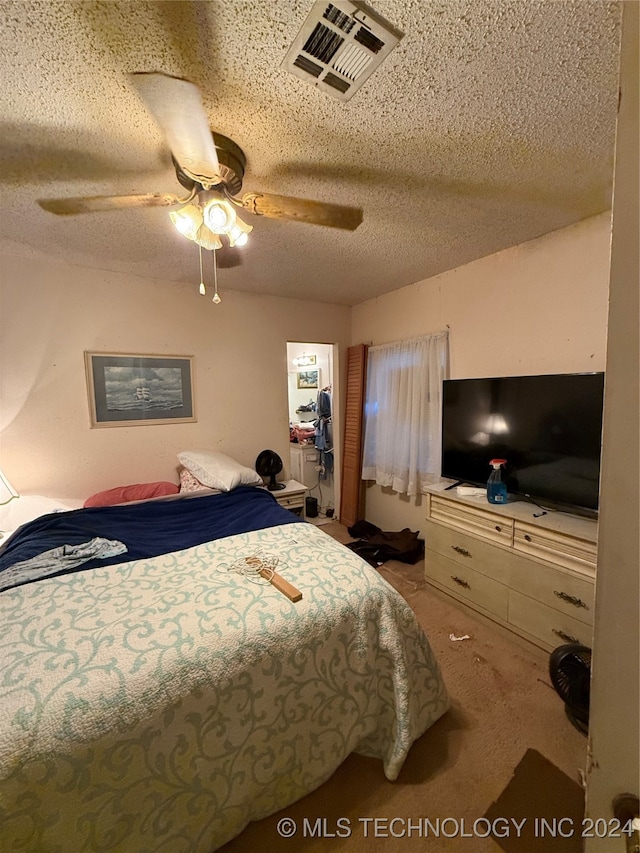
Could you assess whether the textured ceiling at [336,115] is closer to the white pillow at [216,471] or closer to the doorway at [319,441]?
the white pillow at [216,471]

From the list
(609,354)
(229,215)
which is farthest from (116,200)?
(609,354)

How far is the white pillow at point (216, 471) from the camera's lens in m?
2.56

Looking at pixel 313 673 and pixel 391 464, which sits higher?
pixel 391 464

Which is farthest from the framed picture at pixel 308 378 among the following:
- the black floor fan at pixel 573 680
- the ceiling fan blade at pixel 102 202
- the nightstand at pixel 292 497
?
the black floor fan at pixel 573 680

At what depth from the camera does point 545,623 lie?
1.78 meters

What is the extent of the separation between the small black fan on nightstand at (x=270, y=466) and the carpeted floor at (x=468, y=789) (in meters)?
1.92

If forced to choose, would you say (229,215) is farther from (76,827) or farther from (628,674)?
(76,827)

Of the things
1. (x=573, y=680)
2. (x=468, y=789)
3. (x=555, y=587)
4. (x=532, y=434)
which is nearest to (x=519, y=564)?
(x=555, y=587)

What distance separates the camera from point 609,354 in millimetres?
381

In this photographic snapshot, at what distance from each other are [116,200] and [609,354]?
1.65 metres

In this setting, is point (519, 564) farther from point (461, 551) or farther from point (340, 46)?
point (340, 46)

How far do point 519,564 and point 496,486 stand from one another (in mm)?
447

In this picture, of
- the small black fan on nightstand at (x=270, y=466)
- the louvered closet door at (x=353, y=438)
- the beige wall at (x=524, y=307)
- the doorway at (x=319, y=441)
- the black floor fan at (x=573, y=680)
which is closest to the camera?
the black floor fan at (x=573, y=680)

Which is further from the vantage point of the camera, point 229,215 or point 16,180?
point 16,180
